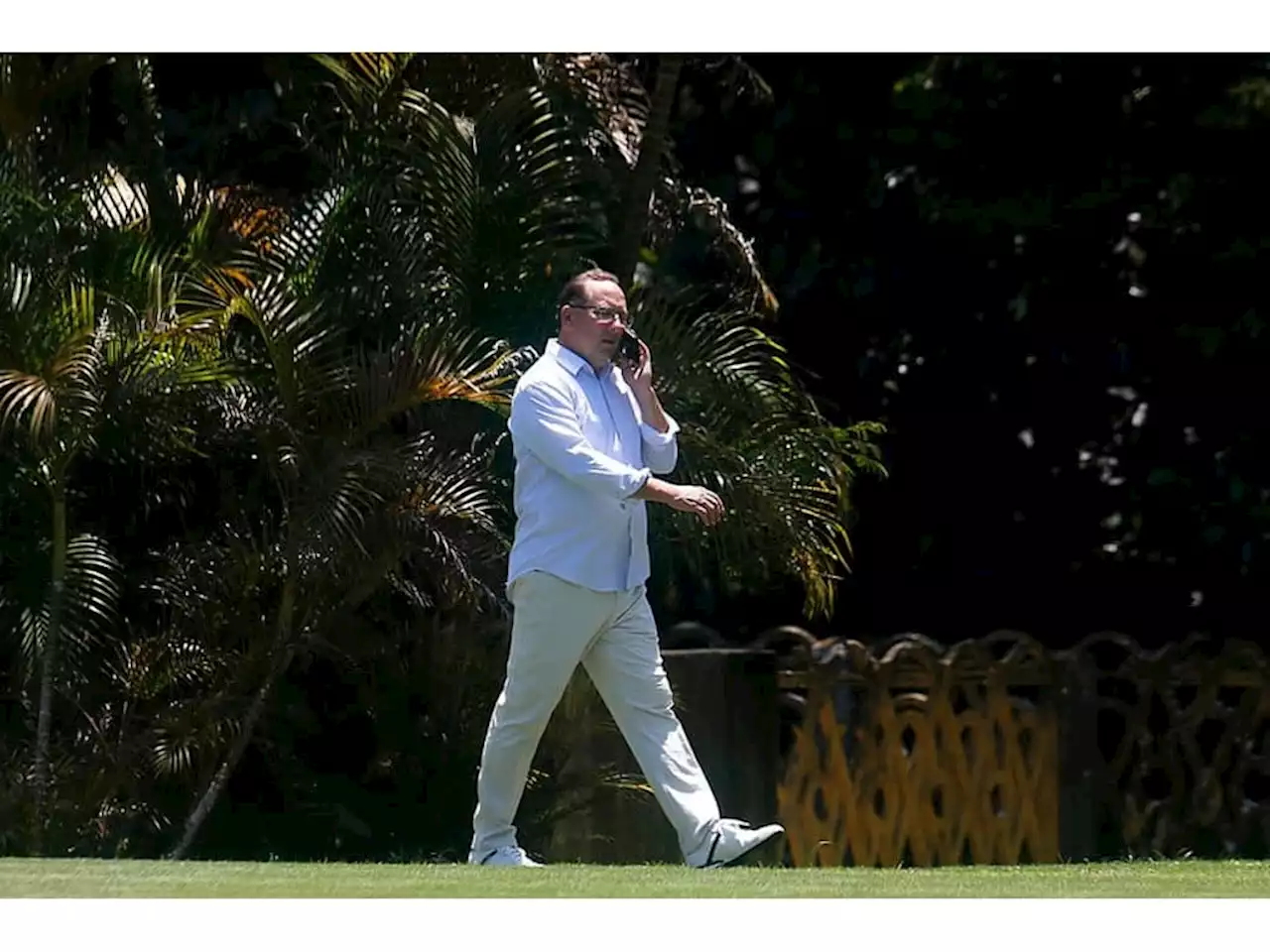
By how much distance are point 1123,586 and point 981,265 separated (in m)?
2.01

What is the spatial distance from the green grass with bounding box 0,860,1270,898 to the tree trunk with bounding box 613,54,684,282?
4.40m

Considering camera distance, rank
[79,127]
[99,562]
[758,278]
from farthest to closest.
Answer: [758,278]
[79,127]
[99,562]

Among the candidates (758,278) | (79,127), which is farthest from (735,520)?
(79,127)

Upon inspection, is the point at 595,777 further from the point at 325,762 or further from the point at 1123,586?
the point at 1123,586

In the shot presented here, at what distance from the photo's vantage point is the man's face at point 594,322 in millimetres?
7602

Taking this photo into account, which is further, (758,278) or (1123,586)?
(1123,586)

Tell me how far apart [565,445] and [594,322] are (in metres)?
0.44

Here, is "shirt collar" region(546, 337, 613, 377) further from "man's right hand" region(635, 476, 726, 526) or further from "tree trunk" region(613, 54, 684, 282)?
"tree trunk" region(613, 54, 684, 282)

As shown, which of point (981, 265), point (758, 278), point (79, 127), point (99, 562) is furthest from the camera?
point (981, 265)

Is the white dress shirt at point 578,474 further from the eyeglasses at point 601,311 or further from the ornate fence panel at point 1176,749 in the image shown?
the ornate fence panel at point 1176,749

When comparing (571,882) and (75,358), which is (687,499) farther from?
(75,358)

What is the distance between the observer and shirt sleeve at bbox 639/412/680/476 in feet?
25.5

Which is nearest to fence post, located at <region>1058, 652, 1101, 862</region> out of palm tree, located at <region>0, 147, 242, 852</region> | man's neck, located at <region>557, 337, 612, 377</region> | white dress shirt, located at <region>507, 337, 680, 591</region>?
white dress shirt, located at <region>507, 337, 680, 591</region>

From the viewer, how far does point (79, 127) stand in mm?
11227
